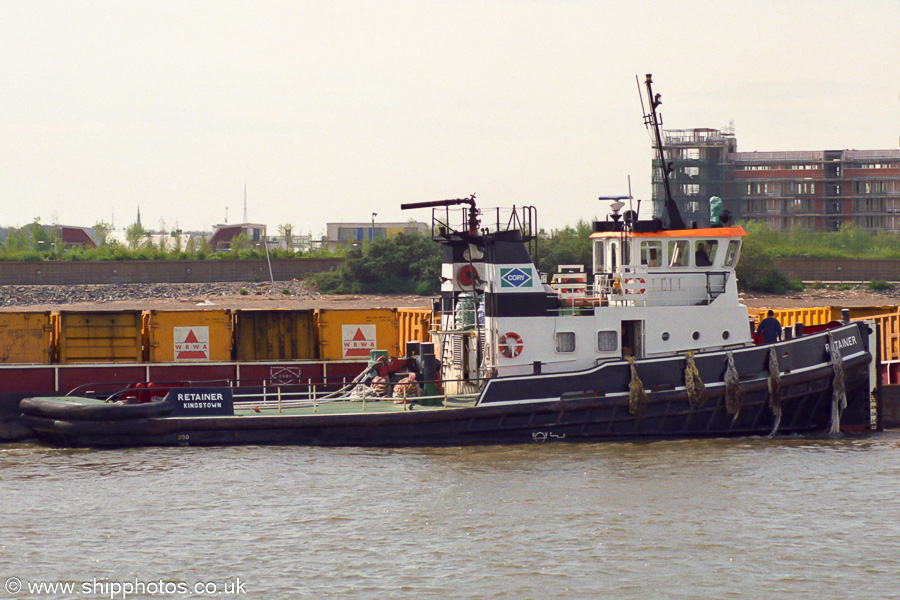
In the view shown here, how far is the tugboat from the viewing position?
1712cm

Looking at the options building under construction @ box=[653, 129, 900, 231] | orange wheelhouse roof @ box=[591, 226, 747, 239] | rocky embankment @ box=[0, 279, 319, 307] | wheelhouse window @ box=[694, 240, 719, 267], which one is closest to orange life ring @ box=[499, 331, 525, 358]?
orange wheelhouse roof @ box=[591, 226, 747, 239]

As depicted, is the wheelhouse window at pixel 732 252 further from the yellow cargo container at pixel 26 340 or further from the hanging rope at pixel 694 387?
the yellow cargo container at pixel 26 340

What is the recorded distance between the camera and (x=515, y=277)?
17641 mm

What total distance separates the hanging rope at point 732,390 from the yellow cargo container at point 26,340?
13.7 metres

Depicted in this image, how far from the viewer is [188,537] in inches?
507

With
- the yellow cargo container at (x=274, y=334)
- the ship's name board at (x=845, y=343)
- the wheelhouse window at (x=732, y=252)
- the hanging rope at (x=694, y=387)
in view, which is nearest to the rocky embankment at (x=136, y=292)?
the yellow cargo container at (x=274, y=334)

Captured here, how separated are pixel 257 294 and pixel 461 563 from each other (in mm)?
40935

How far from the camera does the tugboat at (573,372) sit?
17125 mm

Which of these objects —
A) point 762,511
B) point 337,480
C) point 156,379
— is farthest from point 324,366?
point 762,511

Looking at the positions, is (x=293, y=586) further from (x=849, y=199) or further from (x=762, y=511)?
(x=849, y=199)

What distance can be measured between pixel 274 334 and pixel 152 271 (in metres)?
35.9

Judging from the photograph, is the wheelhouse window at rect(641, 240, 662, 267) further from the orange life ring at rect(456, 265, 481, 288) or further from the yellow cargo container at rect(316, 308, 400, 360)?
the yellow cargo container at rect(316, 308, 400, 360)

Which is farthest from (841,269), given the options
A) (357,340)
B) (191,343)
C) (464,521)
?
(464,521)

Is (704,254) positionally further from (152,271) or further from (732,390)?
(152,271)
